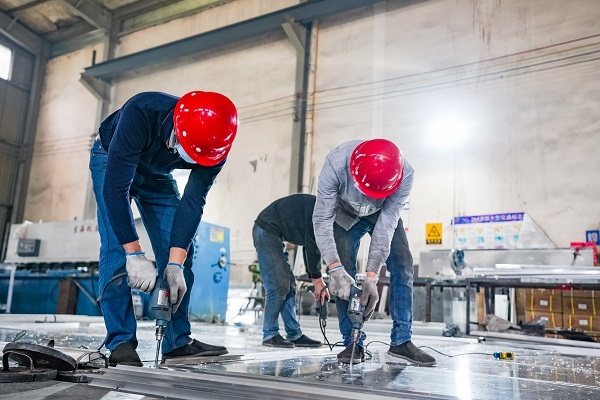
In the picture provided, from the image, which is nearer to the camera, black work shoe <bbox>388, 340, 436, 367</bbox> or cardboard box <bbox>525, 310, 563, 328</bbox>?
black work shoe <bbox>388, 340, 436, 367</bbox>

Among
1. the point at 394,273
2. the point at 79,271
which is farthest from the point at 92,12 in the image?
the point at 394,273

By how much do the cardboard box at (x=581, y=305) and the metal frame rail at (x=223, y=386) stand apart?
5616 millimetres

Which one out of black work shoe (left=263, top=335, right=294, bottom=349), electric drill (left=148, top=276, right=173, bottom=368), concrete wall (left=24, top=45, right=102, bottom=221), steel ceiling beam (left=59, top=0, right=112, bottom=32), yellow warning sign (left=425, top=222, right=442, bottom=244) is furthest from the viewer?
concrete wall (left=24, top=45, right=102, bottom=221)

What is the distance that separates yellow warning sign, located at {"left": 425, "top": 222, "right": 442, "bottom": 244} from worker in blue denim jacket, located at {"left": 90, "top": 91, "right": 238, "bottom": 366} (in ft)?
19.2

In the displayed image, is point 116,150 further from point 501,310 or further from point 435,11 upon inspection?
point 435,11

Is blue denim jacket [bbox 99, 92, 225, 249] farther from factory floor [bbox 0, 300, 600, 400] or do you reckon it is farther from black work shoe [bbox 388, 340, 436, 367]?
black work shoe [bbox 388, 340, 436, 367]

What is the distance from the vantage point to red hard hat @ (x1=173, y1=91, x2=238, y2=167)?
2.12 m

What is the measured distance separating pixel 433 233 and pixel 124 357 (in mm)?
6360

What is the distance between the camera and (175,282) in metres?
2.16

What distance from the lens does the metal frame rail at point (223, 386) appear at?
155cm

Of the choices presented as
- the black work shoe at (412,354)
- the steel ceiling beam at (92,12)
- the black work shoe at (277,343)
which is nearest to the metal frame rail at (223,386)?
the black work shoe at (412,354)

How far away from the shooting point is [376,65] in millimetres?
8875

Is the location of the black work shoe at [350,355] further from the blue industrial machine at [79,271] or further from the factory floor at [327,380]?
the blue industrial machine at [79,271]

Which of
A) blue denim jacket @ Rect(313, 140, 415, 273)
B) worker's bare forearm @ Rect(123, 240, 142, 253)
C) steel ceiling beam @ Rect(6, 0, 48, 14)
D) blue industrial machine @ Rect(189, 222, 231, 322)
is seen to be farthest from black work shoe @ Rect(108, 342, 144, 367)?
steel ceiling beam @ Rect(6, 0, 48, 14)
